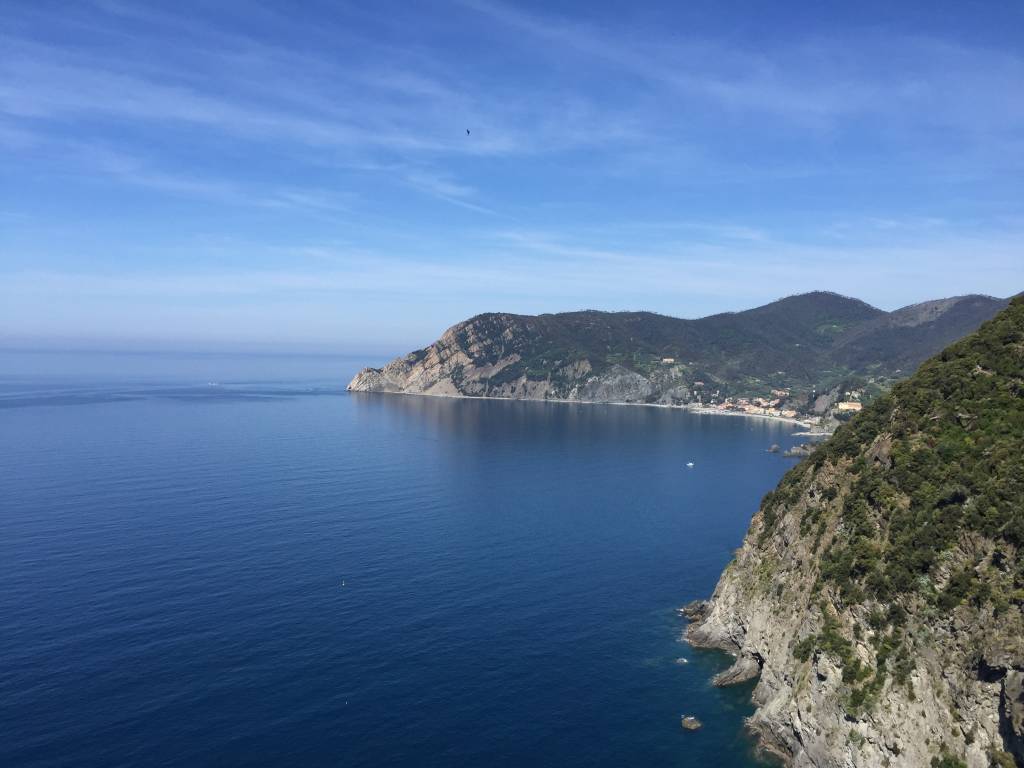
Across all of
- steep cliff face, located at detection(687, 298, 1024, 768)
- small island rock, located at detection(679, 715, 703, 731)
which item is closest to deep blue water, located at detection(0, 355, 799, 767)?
small island rock, located at detection(679, 715, 703, 731)

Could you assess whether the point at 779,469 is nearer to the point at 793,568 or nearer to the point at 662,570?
the point at 662,570

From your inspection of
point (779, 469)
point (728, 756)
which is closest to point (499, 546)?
point (728, 756)

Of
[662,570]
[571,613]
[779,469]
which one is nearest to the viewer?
[571,613]

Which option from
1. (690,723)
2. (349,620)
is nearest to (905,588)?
(690,723)

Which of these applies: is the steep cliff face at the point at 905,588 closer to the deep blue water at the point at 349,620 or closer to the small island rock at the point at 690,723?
the small island rock at the point at 690,723

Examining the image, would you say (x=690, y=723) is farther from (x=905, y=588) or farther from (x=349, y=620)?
(x=349, y=620)
